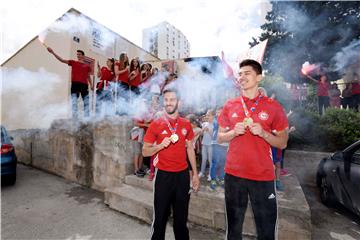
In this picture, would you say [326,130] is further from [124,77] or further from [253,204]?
[124,77]

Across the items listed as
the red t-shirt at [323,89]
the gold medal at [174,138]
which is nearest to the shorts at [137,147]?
the gold medal at [174,138]

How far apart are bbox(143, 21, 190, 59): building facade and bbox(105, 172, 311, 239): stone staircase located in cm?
Result: 573

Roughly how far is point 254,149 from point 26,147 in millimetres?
9178

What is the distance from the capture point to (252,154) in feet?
7.29

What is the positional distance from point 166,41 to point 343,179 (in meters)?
7.60

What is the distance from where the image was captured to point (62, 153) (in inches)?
275

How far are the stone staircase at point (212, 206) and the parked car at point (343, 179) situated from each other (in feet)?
2.20

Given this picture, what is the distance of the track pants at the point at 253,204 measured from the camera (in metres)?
2.14

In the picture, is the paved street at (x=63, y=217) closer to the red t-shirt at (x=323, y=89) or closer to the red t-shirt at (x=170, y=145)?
the red t-shirt at (x=170, y=145)

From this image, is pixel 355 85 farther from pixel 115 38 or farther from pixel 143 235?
pixel 115 38

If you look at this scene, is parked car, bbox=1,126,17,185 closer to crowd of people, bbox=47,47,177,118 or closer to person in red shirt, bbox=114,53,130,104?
crowd of people, bbox=47,47,177,118

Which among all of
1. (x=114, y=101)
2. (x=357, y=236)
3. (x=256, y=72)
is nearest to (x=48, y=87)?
(x=114, y=101)

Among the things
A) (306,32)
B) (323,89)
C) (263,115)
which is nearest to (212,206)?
(263,115)

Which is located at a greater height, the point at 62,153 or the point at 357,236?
the point at 62,153
